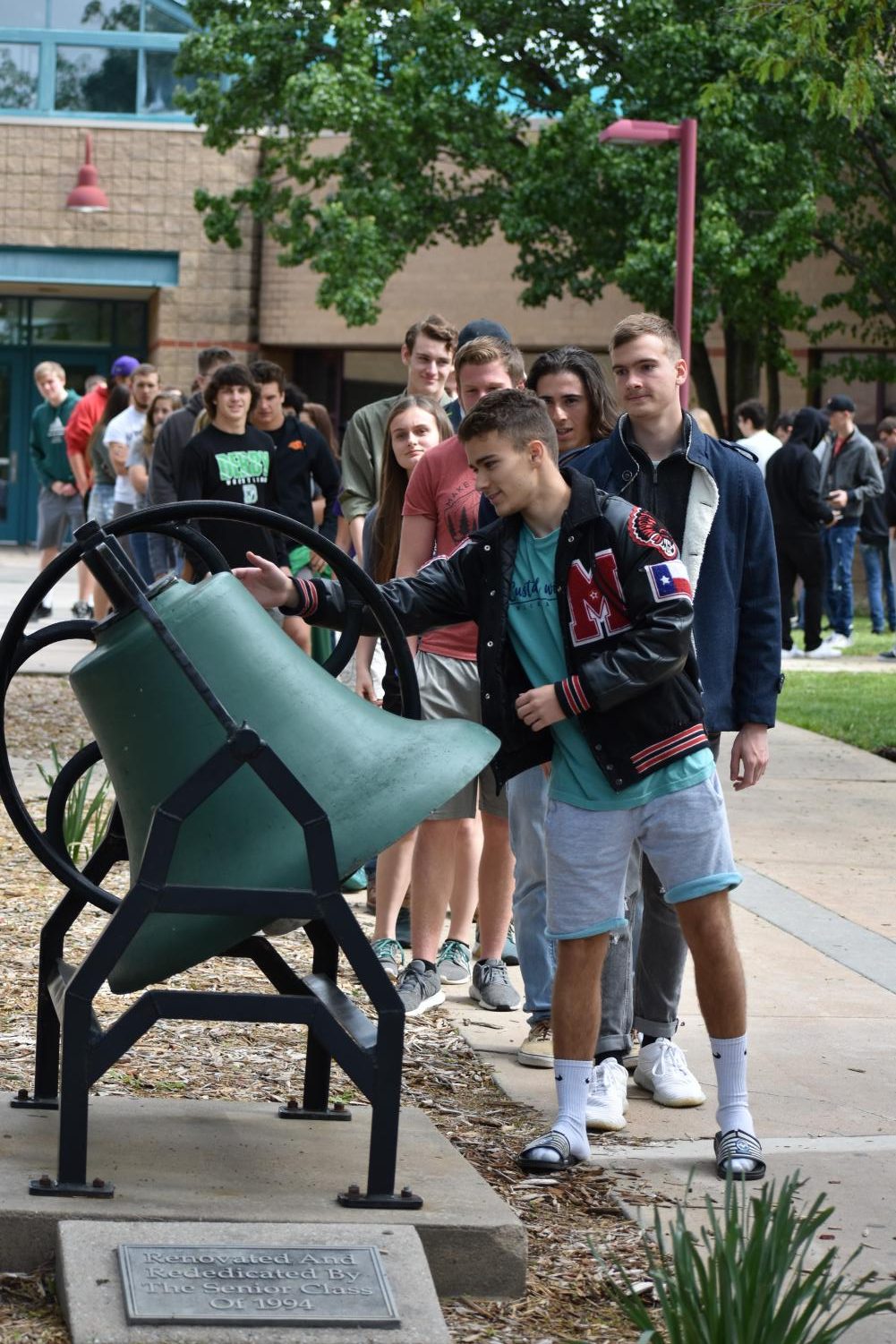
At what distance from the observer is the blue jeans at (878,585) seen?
18234mm

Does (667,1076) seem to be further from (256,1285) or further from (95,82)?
(95,82)

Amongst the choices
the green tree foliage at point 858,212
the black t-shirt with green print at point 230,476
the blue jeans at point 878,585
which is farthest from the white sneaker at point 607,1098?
the green tree foliage at point 858,212

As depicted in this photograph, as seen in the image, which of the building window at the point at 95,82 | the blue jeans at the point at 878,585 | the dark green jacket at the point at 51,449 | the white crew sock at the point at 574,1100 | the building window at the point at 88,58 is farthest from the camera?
the building window at the point at 95,82

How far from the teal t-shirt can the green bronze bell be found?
0.60m

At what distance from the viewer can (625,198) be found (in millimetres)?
22609

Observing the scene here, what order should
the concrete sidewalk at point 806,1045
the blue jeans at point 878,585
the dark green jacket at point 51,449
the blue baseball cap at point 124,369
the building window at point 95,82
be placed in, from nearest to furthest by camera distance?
the concrete sidewalk at point 806,1045, the blue baseball cap at point 124,369, the dark green jacket at point 51,449, the blue jeans at point 878,585, the building window at point 95,82

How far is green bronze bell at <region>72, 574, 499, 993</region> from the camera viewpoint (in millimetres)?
3512

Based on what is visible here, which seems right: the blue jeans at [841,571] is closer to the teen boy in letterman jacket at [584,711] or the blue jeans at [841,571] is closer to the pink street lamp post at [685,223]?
the pink street lamp post at [685,223]

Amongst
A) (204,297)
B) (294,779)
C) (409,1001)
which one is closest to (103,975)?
(294,779)

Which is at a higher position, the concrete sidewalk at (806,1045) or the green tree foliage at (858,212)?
the green tree foliage at (858,212)

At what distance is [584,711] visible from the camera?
4047 mm

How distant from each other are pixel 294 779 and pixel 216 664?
0.30 m

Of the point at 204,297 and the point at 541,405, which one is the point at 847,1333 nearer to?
the point at 541,405

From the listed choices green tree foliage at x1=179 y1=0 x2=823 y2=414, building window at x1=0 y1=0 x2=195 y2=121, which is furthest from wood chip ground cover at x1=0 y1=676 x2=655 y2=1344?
building window at x1=0 y1=0 x2=195 y2=121
